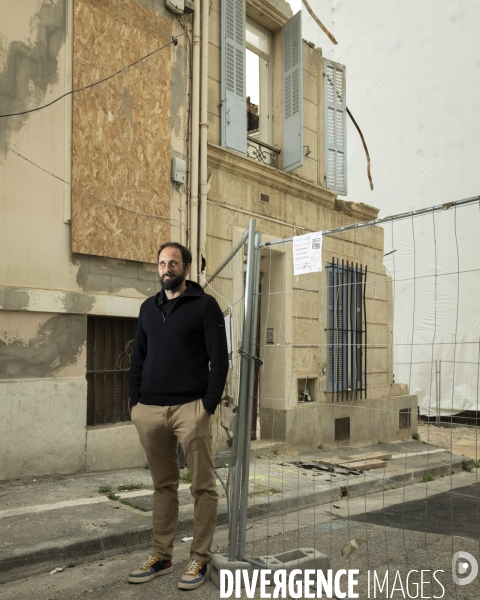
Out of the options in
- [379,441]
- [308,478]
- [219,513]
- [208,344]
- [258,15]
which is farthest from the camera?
[379,441]

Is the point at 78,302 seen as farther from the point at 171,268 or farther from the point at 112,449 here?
the point at 171,268

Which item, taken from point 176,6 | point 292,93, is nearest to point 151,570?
point 176,6

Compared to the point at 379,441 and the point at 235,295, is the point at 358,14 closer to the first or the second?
the point at 379,441

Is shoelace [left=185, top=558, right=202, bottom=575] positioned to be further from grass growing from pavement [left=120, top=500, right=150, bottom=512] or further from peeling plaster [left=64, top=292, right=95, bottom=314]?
peeling plaster [left=64, top=292, right=95, bottom=314]

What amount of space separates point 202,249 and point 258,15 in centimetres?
458

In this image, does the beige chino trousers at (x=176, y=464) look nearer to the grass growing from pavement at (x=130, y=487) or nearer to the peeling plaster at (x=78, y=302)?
the grass growing from pavement at (x=130, y=487)

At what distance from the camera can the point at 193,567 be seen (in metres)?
3.73

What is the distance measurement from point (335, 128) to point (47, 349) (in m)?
7.07

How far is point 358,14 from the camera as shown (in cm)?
1964

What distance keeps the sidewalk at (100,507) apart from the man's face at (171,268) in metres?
1.85

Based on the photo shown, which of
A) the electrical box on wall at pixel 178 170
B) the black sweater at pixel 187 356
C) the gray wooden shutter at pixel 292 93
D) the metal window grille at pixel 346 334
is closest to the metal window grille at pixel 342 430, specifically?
the metal window grille at pixel 346 334

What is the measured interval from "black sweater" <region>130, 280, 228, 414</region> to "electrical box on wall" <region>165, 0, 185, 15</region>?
19.3 feet

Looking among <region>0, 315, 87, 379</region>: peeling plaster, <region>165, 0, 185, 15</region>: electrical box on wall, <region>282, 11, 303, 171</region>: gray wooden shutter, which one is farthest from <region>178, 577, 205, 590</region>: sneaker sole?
<region>282, 11, 303, 171</region>: gray wooden shutter

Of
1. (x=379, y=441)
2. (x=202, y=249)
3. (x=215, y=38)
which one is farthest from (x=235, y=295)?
(x=379, y=441)
